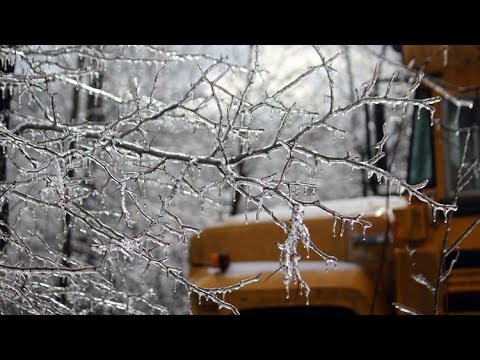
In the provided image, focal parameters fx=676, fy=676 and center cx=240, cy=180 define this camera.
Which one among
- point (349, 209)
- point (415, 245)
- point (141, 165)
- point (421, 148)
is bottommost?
point (415, 245)

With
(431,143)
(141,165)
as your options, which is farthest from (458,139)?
(141,165)

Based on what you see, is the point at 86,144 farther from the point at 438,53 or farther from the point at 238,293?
the point at 438,53

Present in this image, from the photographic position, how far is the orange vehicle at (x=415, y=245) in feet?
13.7

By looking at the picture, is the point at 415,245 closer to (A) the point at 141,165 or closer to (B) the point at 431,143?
(B) the point at 431,143

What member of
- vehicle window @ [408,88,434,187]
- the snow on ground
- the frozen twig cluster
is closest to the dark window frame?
vehicle window @ [408,88,434,187]

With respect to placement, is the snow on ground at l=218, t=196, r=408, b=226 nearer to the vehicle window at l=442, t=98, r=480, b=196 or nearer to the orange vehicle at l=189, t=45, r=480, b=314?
the orange vehicle at l=189, t=45, r=480, b=314

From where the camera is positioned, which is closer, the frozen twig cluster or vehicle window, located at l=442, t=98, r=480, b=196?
the frozen twig cluster

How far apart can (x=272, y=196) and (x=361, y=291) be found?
5.80 feet

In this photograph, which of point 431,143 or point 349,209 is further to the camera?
point 349,209

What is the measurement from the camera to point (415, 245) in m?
4.37

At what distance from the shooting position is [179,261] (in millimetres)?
17031

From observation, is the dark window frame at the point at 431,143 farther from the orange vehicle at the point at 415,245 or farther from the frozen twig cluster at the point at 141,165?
the frozen twig cluster at the point at 141,165

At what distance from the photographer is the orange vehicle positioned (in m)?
4.19
